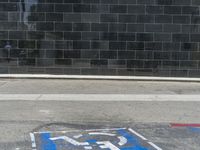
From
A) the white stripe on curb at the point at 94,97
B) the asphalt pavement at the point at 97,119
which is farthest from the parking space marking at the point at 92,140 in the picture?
the white stripe on curb at the point at 94,97

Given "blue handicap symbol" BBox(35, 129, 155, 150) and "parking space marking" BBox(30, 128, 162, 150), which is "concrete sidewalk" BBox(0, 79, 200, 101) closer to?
"parking space marking" BBox(30, 128, 162, 150)

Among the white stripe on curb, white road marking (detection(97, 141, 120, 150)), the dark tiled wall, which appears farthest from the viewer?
the dark tiled wall

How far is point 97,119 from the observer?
755 cm

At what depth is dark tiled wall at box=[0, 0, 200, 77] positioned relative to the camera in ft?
42.1

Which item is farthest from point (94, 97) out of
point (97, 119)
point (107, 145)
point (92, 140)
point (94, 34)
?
point (107, 145)

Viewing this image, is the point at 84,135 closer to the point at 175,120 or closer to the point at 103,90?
the point at 175,120

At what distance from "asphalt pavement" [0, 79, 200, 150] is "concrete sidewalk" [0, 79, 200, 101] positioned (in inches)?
1.1

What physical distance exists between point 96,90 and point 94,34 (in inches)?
106

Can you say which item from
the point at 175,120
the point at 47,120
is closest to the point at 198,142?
the point at 175,120

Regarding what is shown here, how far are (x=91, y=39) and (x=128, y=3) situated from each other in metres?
1.87

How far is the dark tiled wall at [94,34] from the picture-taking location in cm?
1283

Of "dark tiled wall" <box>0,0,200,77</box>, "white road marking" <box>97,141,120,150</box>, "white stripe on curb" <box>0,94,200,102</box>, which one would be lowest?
"white road marking" <box>97,141,120,150</box>

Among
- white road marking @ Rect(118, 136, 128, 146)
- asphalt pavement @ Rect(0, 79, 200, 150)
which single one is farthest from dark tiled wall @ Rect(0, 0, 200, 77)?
white road marking @ Rect(118, 136, 128, 146)

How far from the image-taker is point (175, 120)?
7.63 metres
